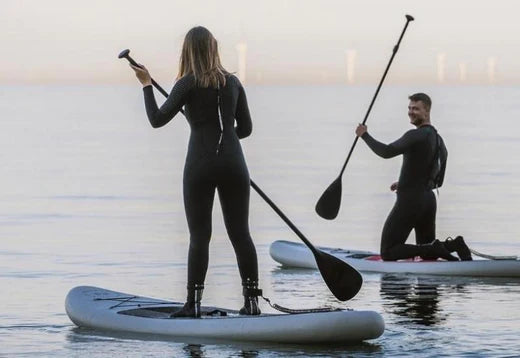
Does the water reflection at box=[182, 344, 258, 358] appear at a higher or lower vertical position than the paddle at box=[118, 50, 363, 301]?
lower

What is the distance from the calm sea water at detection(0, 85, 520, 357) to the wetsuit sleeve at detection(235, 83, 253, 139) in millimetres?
1444

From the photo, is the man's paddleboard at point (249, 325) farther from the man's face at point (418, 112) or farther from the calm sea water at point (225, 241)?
the man's face at point (418, 112)

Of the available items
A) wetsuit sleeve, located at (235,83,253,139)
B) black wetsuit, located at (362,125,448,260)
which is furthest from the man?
wetsuit sleeve, located at (235,83,253,139)

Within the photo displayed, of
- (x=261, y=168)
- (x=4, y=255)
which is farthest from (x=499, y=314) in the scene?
(x=261, y=168)

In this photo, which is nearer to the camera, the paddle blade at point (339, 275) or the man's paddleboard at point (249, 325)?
the man's paddleboard at point (249, 325)

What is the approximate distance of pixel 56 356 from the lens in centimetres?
1054

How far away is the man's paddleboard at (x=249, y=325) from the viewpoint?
10.6 metres

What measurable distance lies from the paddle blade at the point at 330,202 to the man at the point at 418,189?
0.92m

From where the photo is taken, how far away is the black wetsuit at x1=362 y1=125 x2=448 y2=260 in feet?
47.7

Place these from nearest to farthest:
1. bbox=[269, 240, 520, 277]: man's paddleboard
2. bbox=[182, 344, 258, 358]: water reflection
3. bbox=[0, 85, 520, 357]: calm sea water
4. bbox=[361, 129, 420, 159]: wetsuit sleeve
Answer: bbox=[182, 344, 258, 358]: water reflection → bbox=[0, 85, 520, 357]: calm sea water → bbox=[361, 129, 420, 159]: wetsuit sleeve → bbox=[269, 240, 520, 277]: man's paddleboard

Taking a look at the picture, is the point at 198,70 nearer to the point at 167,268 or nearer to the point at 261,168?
the point at 167,268

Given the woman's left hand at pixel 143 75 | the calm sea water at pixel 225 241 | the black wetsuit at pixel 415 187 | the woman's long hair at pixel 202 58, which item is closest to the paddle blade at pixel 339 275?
the calm sea water at pixel 225 241

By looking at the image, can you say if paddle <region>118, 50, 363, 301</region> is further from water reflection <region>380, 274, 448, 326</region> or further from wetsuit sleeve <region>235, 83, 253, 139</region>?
water reflection <region>380, 274, 448, 326</region>

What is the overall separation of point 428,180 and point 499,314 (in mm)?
2624
